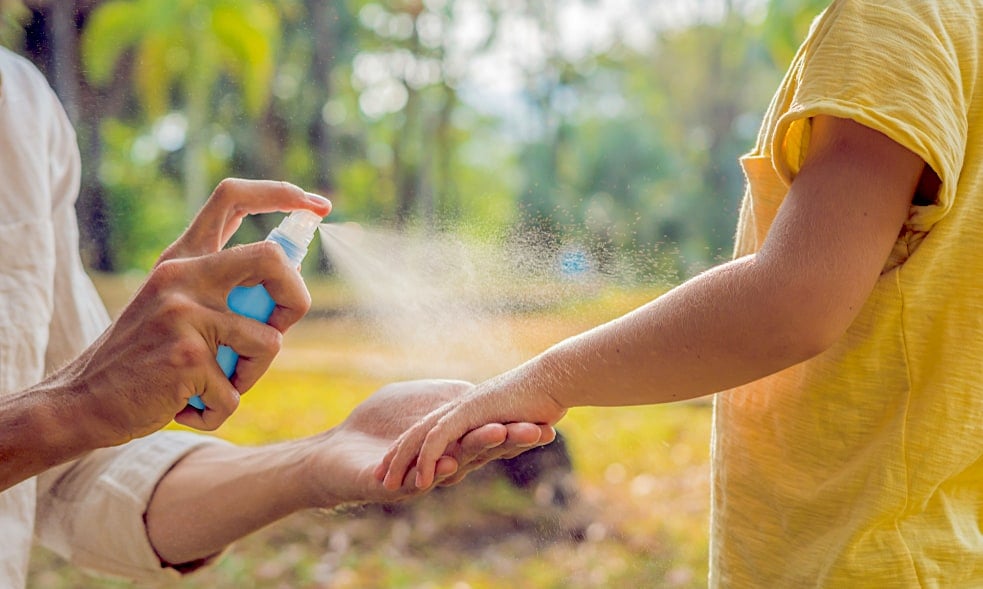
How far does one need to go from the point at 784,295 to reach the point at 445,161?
4.34ft

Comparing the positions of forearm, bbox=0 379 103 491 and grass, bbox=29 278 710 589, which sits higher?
forearm, bbox=0 379 103 491

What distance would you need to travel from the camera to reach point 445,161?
5.95ft

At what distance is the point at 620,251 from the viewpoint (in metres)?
1.19

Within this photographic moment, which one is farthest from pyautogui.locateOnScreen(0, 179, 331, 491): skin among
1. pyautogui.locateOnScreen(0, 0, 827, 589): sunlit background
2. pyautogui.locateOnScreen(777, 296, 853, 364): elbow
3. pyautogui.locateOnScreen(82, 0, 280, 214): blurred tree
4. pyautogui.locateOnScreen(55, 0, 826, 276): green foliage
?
pyautogui.locateOnScreen(82, 0, 280, 214): blurred tree

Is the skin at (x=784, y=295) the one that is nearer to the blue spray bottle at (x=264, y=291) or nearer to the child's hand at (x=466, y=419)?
the child's hand at (x=466, y=419)

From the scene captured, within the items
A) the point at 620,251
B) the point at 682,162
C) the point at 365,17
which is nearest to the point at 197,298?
the point at 620,251

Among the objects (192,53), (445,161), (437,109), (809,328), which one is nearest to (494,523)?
(445,161)

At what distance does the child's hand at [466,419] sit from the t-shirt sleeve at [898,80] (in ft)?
0.75

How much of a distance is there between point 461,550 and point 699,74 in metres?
1.20

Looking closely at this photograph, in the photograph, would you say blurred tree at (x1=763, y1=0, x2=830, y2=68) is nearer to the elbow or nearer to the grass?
the grass

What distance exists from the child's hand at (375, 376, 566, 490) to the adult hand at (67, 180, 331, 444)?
12cm

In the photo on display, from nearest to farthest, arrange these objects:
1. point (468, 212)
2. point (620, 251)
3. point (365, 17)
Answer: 1. point (620, 251)
2. point (468, 212)
3. point (365, 17)

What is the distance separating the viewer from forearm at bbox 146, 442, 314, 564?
81 centimetres

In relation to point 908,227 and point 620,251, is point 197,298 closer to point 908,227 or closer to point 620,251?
point 908,227
